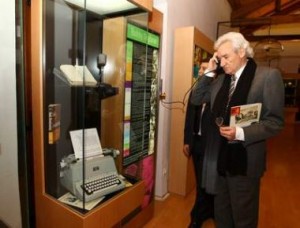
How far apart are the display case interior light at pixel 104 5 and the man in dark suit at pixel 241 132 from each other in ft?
2.25

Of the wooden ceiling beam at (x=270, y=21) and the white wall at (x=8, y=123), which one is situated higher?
the wooden ceiling beam at (x=270, y=21)

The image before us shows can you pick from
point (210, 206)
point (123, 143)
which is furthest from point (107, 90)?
point (210, 206)

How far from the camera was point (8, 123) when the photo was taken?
151 cm

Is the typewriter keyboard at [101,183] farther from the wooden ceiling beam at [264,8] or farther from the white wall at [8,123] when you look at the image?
the wooden ceiling beam at [264,8]

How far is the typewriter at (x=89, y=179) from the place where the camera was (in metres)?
1.55

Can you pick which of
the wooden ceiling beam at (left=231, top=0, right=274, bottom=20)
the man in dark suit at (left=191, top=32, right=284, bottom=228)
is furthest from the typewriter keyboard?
the wooden ceiling beam at (left=231, top=0, right=274, bottom=20)

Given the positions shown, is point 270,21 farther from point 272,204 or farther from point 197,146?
point 197,146

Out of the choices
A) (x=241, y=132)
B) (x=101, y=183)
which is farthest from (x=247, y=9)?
(x=101, y=183)

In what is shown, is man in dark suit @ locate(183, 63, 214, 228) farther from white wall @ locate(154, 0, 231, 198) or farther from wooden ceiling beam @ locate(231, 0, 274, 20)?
wooden ceiling beam @ locate(231, 0, 274, 20)

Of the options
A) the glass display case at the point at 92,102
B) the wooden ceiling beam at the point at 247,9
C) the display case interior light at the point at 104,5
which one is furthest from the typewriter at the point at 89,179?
the wooden ceiling beam at the point at 247,9

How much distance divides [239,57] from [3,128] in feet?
4.70

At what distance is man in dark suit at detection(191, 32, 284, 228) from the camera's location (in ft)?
4.97

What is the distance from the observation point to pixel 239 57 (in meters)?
1.61

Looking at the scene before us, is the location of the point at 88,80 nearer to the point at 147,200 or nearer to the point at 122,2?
the point at 122,2
